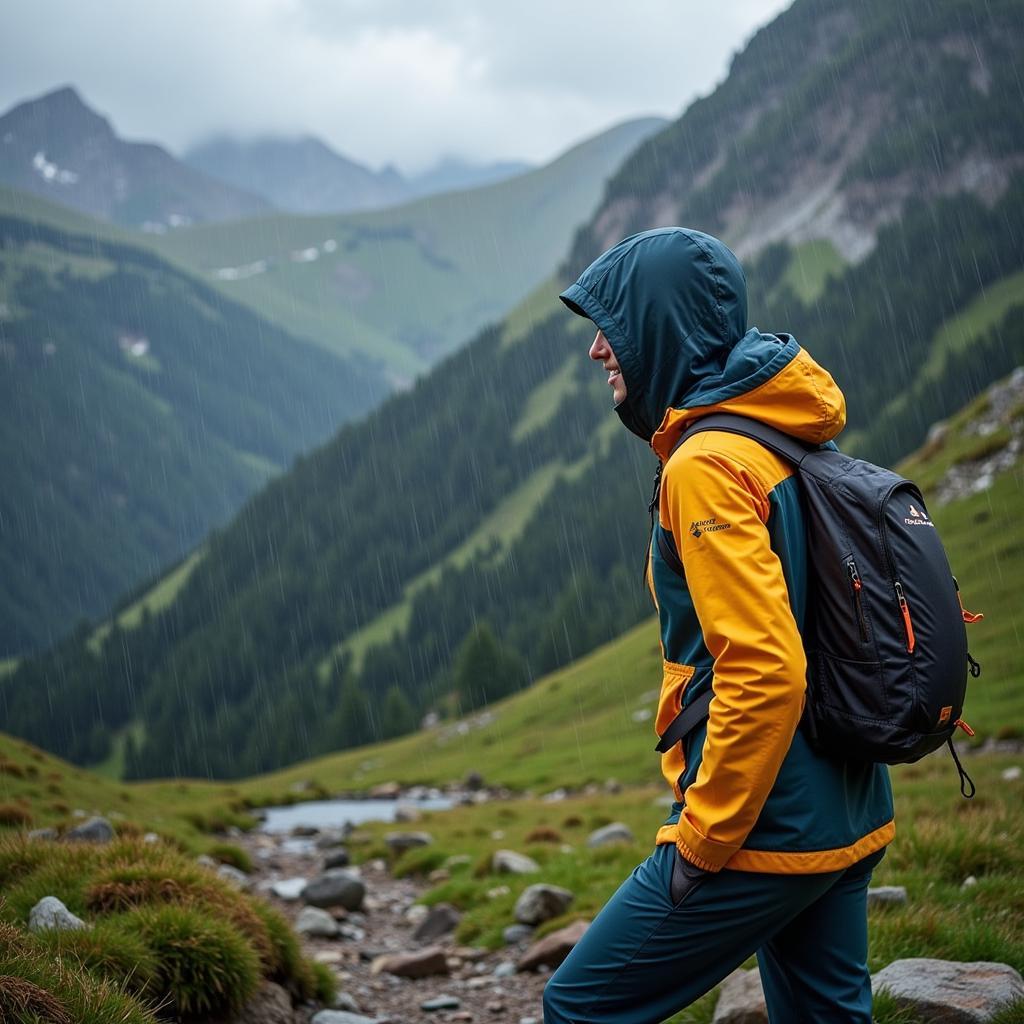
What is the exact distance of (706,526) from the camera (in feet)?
10.5

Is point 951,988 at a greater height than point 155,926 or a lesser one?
lesser

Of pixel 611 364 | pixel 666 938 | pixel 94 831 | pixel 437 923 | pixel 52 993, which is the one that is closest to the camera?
pixel 666 938

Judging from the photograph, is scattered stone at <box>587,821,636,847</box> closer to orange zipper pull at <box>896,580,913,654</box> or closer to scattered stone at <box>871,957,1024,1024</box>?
scattered stone at <box>871,957,1024,1024</box>

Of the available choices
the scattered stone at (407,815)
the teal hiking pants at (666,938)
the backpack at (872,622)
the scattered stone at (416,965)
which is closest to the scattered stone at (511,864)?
the scattered stone at (416,965)

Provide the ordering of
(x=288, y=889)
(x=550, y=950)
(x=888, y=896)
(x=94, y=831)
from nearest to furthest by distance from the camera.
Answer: (x=888, y=896) → (x=550, y=950) → (x=94, y=831) → (x=288, y=889)

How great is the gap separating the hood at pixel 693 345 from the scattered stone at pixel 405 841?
17.7 m

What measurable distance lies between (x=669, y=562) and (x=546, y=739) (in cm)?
5324

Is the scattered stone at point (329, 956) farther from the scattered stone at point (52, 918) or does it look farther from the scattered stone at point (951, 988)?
the scattered stone at point (951, 988)

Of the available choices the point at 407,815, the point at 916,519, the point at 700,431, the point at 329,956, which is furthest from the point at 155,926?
the point at 407,815

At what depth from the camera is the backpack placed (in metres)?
3.26

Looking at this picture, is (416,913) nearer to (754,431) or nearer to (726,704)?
(726,704)

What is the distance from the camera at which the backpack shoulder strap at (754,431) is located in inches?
137

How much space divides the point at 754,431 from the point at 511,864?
38.5 ft

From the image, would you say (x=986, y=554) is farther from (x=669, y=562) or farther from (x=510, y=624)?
(x=510, y=624)
